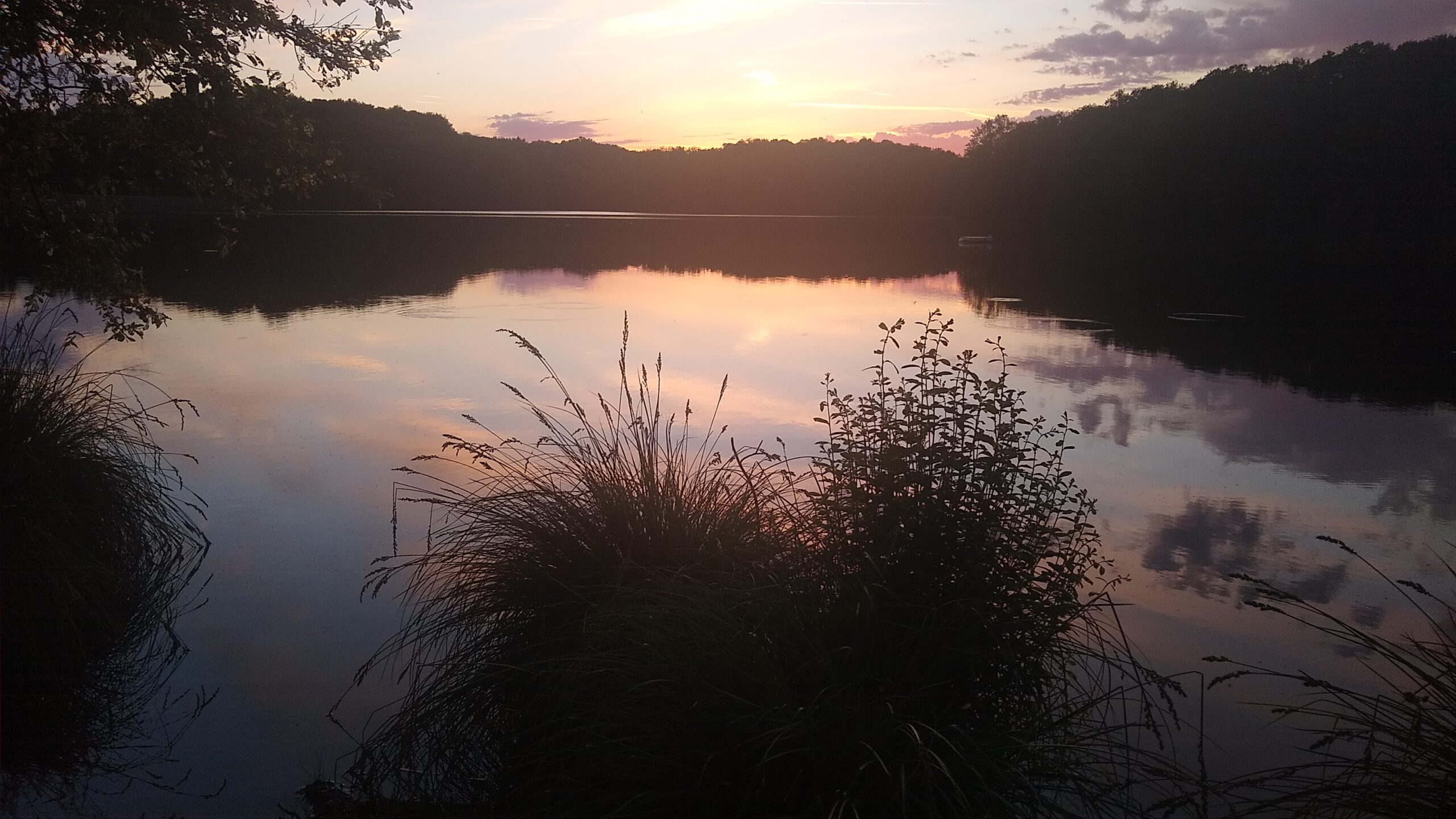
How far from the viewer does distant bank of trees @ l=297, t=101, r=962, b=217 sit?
10262 cm

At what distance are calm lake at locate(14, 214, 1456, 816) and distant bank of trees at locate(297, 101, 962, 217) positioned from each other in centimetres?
7643

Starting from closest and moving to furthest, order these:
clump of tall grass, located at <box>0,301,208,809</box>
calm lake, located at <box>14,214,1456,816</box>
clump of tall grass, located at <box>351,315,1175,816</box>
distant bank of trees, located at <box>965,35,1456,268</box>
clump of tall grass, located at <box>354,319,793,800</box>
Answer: clump of tall grass, located at <box>351,315,1175,816</box>, clump of tall grass, located at <box>354,319,793,800</box>, clump of tall grass, located at <box>0,301,208,809</box>, calm lake, located at <box>14,214,1456,816</box>, distant bank of trees, located at <box>965,35,1456,268</box>

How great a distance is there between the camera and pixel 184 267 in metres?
30.3

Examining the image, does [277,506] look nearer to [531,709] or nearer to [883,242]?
[531,709]

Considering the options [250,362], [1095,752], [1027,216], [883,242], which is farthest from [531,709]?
[1027,216]

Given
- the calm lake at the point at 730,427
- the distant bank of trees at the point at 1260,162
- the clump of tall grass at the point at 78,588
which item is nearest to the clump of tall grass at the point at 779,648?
the calm lake at the point at 730,427

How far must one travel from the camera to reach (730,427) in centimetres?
1095

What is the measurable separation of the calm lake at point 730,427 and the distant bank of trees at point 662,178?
76.4 m

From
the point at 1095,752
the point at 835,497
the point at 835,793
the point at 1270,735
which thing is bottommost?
the point at 1270,735

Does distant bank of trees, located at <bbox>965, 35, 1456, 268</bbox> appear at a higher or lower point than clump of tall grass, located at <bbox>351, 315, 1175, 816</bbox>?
higher

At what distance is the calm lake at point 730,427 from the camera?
220 inches

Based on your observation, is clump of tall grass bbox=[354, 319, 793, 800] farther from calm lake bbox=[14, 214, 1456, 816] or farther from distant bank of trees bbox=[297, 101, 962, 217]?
distant bank of trees bbox=[297, 101, 962, 217]

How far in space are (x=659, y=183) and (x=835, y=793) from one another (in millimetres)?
133707

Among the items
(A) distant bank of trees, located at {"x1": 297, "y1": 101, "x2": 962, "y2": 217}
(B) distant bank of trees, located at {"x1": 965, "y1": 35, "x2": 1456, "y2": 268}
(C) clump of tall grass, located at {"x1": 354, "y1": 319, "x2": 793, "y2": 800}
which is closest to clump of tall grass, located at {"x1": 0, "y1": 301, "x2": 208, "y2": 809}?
(C) clump of tall grass, located at {"x1": 354, "y1": 319, "x2": 793, "y2": 800}
